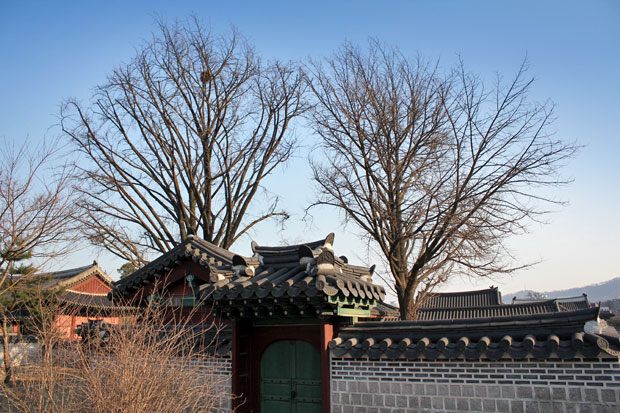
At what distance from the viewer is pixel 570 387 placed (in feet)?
18.9

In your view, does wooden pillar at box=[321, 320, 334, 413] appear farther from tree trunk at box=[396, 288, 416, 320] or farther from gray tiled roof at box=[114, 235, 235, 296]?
tree trunk at box=[396, 288, 416, 320]

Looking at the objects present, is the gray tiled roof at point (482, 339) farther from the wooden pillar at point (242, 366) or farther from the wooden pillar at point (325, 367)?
the wooden pillar at point (242, 366)

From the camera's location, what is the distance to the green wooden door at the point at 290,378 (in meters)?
7.96

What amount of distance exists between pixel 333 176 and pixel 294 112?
30.8ft

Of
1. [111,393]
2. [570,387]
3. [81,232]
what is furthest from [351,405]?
[81,232]

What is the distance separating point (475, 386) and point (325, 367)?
2409 millimetres

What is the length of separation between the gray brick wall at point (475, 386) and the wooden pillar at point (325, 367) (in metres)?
0.09

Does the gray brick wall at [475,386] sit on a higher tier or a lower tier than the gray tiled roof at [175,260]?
lower

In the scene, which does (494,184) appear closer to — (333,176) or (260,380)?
(333,176)

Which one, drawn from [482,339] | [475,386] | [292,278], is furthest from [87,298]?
[482,339]

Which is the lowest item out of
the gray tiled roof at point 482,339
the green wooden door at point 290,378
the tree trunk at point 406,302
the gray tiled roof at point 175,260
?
the green wooden door at point 290,378

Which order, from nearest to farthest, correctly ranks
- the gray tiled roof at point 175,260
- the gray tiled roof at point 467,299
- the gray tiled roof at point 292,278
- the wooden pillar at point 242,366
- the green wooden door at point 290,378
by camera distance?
the gray tiled roof at point 292,278 → the green wooden door at point 290,378 → the wooden pillar at point 242,366 → the gray tiled roof at point 175,260 → the gray tiled roof at point 467,299

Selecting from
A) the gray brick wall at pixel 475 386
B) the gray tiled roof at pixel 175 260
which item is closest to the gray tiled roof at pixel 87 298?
the gray tiled roof at pixel 175 260

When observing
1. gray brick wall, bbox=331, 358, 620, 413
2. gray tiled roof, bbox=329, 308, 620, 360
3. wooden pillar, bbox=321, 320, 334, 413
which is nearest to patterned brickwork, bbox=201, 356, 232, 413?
wooden pillar, bbox=321, 320, 334, 413
